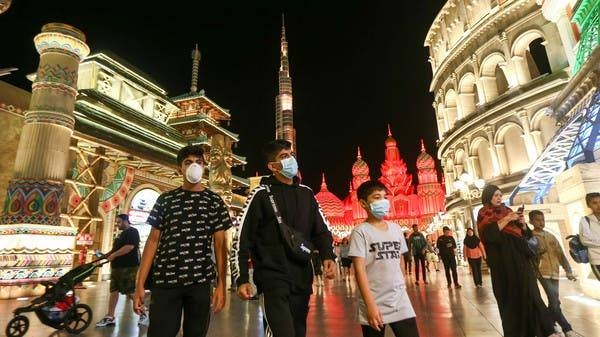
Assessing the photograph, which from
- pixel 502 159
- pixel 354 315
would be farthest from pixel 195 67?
pixel 354 315

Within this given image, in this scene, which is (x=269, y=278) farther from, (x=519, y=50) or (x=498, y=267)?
(x=519, y=50)

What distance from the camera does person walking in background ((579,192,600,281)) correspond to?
15.7 feet

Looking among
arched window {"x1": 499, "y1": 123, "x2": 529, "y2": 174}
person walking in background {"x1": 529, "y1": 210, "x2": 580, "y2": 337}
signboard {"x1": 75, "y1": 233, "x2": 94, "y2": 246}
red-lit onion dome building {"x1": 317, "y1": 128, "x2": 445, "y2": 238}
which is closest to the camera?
person walking in background {"x1": 529, "y1": 210, "x2": 580, "y2": 337}

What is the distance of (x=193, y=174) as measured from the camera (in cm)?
317

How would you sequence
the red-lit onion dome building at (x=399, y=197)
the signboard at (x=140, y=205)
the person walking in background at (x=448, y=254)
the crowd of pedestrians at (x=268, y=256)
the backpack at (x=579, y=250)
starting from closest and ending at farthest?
the crowd of pedestrians at (x=268, y=256) → the backpack at (x=579, y=250) → the person walking in background at (x=448, y=254) → the signboard at (x=140, y=205) → the red-lit onion dome building at (x=399, y=197)

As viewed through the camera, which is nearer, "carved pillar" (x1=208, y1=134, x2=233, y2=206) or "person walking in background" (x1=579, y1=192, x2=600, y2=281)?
"person walking in background" (x1=579, y1=192, x2=600, y2=281)

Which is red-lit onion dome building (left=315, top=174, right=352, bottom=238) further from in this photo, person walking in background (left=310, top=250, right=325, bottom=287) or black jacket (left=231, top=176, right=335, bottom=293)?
black jacket (left=231, top=176, right=335, bottom=293)

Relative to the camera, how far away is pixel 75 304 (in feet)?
19.4

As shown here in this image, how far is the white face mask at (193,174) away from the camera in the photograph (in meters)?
3.16

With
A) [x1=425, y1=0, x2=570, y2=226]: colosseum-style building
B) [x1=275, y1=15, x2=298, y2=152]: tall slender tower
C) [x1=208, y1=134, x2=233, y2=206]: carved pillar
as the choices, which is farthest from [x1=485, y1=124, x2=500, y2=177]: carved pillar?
[x1=275, y1=15, x2=298, y2=152]: tall slender tower

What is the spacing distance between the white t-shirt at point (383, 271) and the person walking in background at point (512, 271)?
6.16ft

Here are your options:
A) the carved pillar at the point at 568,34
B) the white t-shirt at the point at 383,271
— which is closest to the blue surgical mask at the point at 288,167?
the white t-shirt at the point at 383,271

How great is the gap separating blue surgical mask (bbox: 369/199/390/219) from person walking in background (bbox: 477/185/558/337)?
1.90m

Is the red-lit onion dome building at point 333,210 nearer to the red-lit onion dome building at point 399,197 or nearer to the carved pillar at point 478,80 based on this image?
the red-lit onion dome building at point 399,197
